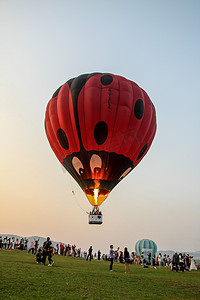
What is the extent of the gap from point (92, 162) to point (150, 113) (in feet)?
18.1

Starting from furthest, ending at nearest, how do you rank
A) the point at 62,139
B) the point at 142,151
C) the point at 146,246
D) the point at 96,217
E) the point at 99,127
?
the point at 146,246
the point at 142,151
the point at 62,139
the point at 96,217
the point at 99,127

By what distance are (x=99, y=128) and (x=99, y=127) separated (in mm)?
66

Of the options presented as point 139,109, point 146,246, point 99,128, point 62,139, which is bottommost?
point 146,246

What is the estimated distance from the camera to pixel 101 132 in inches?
645

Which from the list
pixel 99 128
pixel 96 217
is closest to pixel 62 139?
pixel 99 128

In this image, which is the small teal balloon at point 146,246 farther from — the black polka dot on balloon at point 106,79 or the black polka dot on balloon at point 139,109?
the black polka dot on balloon at point 106,79

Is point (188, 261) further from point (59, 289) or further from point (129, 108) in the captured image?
point (59, 289)

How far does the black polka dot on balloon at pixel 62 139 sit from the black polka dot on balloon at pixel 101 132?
7.25 feet

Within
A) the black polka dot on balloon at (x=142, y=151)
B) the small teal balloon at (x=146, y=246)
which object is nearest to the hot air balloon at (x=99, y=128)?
the black polka dot on balloon at (x=142, y=151)

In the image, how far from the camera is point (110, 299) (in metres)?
6.57

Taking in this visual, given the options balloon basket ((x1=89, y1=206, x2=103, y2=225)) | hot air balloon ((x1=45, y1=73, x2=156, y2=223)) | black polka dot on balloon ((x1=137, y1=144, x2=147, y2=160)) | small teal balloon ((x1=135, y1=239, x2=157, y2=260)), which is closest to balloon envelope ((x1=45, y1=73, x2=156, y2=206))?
hot air balloon ((x1=45, y1=73, x2=156, y2=223))

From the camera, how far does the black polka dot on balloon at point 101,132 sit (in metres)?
16.3

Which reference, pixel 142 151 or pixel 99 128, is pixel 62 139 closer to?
pixel 99 128

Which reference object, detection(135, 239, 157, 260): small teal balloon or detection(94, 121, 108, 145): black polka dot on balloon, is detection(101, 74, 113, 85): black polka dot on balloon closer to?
detection(94, 121, 108, 145): black polka dot on balloon
